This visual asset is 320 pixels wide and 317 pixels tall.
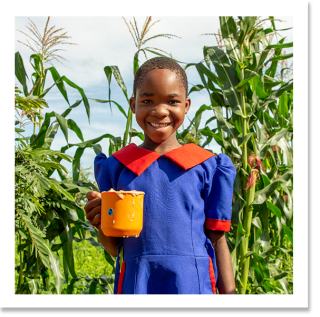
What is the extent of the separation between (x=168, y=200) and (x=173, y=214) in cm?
5

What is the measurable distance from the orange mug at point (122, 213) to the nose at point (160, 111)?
0.95ft

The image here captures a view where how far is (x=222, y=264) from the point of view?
3.89ft

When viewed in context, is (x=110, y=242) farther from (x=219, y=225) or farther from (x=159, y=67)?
(x=159, y=67)

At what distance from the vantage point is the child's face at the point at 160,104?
1141 mm

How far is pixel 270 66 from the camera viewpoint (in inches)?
94.7

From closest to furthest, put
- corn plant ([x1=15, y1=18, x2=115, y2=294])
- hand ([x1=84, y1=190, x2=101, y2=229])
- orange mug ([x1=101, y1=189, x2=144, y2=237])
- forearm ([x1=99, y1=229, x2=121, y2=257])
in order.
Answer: orange mug ([x1=101, y1=189, x2=144, y2=237]), hand ([x1=84, y1=190, x2=101, y2=229]), forearm ([x1=99, y1=229, x2=121, y2=257]), corn plant ([x1=15, y1=18, x2=115, y2=294])

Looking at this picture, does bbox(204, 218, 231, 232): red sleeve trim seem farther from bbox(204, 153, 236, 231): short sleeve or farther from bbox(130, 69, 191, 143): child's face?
bbox(130, 69, 191, 143): child's face

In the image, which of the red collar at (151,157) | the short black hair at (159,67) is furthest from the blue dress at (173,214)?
the short black hair at (159,67)

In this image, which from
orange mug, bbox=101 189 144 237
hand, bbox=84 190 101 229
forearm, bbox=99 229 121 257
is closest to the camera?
orange mug, bbox=101 189 144 237

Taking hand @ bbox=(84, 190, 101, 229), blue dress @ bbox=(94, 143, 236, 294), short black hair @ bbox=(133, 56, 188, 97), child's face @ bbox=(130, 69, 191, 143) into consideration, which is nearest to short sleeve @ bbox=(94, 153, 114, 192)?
blue dress @ bbox=(94, 143, 236, 294)

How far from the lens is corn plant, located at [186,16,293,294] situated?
2.10 metres

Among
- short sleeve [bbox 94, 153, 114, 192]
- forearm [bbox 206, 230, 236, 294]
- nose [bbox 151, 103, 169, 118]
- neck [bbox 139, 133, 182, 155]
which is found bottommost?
forearm [bbox 206, 230, 236, 294]

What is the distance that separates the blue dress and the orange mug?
0.10 m

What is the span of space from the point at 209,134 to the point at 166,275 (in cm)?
132
